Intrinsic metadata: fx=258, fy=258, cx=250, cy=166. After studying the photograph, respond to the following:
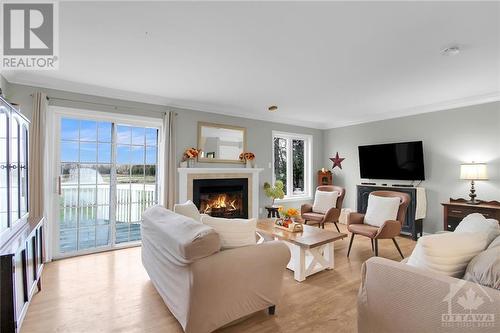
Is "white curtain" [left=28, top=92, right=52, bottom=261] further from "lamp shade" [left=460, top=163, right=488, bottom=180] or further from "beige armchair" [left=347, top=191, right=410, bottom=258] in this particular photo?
"lamp shade" [left=460, top=163, right=488, bottom=180]

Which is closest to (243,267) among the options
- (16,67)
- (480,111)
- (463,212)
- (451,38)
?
(451,38)

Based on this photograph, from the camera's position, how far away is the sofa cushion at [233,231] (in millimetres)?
2113

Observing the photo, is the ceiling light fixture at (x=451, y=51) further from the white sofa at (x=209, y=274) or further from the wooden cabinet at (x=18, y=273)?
the wooden cabinet at (x=18, y=273)

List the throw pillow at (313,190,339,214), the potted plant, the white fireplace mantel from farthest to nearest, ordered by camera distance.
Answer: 1. the potted plant
2. the throw pillow at (313,190,339,214)
3. the white fireplace mantel

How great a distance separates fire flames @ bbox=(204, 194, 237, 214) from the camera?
5.02m

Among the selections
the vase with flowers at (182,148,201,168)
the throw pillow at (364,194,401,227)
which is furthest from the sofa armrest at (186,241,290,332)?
the vase with flowers at (182,148,201,168)

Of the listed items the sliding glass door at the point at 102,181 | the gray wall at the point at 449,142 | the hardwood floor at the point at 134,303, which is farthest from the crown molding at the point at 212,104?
the hardwood floor at the point at 134,303

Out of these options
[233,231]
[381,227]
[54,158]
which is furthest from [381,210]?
[54,158]

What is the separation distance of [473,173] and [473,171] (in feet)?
0.11

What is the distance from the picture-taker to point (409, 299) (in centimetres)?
148

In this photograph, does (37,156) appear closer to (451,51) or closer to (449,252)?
(449,252)

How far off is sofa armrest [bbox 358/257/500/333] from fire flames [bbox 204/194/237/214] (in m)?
3.60

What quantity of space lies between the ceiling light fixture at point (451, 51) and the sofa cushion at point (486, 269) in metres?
2.11

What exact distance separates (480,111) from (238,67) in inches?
165
